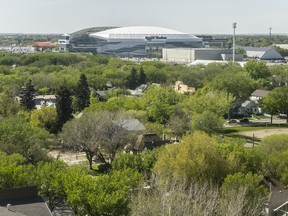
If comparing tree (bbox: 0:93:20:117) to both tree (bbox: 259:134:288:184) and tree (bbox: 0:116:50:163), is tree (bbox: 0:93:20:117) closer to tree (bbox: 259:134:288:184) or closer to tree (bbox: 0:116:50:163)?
tree (bbox: 0:116:50:163)

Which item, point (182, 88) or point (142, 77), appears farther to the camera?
point (142, 77)

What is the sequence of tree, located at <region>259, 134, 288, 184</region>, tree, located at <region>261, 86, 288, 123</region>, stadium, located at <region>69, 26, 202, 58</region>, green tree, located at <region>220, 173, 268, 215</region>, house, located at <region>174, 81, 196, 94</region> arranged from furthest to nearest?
1. stadium, located at <region>69, 26, 202, 58</region>
2. house, located at <region>174, 81, 196, 94</region>
3. tree, located at <region>261, 86, 288, 123</region>
4. tree, located at <region>259, 134, 288, 184</region>
5. green tree, located at <region>220, 173, 268, 215</region>

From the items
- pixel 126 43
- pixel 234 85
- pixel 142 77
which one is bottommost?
pixel 142 77

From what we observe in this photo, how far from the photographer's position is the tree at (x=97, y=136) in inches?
1515

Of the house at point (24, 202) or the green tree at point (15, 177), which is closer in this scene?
the house at point (24, 202)

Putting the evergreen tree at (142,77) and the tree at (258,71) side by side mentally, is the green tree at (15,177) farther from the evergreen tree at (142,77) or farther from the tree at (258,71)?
the tree at (258,71)

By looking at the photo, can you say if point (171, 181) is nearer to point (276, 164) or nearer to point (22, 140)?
point (276, 164)

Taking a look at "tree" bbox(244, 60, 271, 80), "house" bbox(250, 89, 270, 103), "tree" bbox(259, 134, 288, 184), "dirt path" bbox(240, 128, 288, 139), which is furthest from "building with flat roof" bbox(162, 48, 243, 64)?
"tree" bbox(259, 134, 288, 184)

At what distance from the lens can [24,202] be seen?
23906mm

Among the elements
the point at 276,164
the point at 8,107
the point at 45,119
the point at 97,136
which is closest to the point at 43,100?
the point at 8,107

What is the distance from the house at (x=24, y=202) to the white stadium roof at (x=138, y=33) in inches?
5793

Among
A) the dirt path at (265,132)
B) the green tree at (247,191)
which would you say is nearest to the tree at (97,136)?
the green tree at (247,191)

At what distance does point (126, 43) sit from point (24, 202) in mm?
146661

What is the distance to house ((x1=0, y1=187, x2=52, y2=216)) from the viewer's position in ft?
74.6
